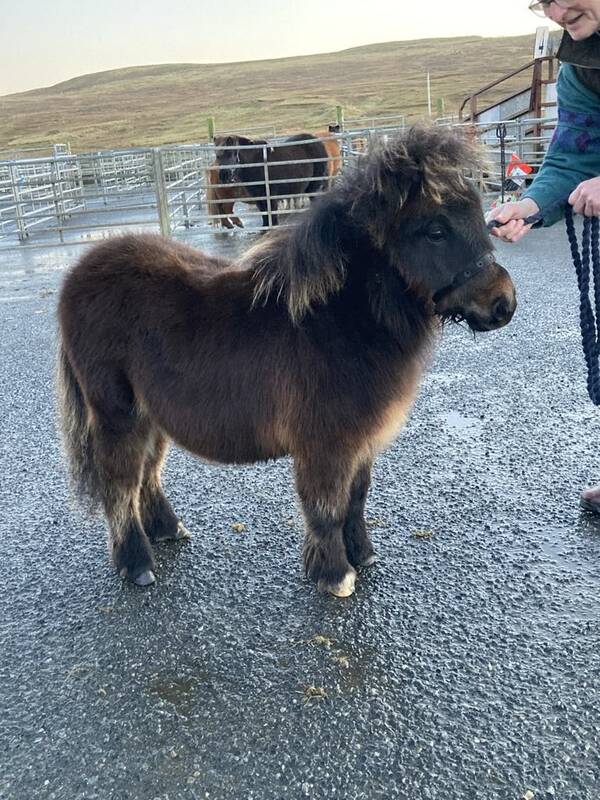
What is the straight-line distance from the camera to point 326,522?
2631mm

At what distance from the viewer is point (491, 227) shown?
2654 millimetres

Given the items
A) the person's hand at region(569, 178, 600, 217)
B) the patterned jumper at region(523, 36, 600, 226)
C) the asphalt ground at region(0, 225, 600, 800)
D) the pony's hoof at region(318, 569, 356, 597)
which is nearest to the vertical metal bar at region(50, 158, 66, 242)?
the asphalt ground at region(0, 225, 600, 800)

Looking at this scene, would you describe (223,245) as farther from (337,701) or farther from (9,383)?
(337,701)

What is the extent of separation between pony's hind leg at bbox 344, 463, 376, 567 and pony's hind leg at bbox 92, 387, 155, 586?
87 centimetres

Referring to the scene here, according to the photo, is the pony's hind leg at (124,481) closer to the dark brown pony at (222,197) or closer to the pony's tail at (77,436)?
the pony's tail at (77,436)

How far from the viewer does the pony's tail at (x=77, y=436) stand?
295 centimetres

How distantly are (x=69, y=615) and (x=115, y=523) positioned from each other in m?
0.41

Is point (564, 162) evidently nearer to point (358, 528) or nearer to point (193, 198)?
point (358, 528)

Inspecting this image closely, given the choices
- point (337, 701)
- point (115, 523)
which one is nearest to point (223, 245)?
point (115, 523)

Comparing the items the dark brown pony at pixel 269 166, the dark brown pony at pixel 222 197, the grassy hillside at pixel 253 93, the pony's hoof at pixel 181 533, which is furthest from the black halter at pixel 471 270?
the grassy hillside at pixel 253 93

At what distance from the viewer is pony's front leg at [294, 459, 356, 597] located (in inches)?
100

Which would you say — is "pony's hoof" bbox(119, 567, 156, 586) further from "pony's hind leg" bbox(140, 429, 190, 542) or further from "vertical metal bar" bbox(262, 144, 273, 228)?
"vertical metal bar" bbox(262, 144, 273, 228)

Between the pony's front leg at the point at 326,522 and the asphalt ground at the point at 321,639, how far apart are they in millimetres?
92

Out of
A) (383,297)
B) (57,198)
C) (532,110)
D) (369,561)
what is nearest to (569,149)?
(383,297)
